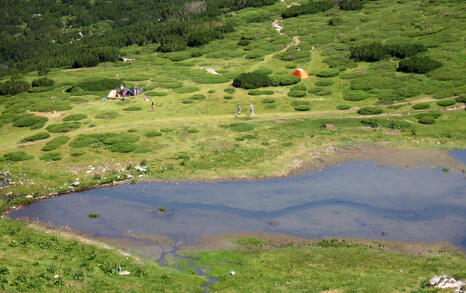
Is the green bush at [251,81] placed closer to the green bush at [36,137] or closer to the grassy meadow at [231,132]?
the grassy meadow at [231,132]

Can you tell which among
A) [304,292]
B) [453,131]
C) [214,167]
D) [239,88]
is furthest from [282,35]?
[304,292]

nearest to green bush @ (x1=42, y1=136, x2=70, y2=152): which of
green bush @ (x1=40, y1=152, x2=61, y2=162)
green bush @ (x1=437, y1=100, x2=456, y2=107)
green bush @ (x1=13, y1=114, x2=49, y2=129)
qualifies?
green bush @ (x1=40, y1=152, x2=61, y2=162)

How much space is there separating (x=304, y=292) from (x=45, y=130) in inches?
1596

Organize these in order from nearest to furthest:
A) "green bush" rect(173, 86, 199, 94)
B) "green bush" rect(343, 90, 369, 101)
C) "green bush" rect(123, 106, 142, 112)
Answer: "green bush" rect(123, 106, 142, 112), "green bush" rect(343, 90, 369, 101), "green bush" rect(173, 86, 199, 94)

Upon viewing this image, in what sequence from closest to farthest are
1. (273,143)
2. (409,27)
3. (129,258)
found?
(129,258) → (273,143) → (409,27)

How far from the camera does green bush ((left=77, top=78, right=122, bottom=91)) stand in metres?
72.4

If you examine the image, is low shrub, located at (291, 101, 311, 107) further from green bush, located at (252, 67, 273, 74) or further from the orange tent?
green bush, located at (252, 67, 273, 74)

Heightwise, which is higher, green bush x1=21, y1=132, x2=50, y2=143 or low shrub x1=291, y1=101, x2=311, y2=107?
green bush x1=21, y1=132, x2=50, y2=143

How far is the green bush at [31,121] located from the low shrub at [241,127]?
21.9 m

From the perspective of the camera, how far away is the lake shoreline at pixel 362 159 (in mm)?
43969

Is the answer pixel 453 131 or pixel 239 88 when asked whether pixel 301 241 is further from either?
pixel 239 88

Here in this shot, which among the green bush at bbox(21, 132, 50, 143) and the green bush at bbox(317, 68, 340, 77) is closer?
the green bush at bbox(21, 132, 50, 143)

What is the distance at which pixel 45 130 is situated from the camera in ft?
188

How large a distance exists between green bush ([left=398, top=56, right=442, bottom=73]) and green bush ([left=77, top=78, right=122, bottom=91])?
40.0m
